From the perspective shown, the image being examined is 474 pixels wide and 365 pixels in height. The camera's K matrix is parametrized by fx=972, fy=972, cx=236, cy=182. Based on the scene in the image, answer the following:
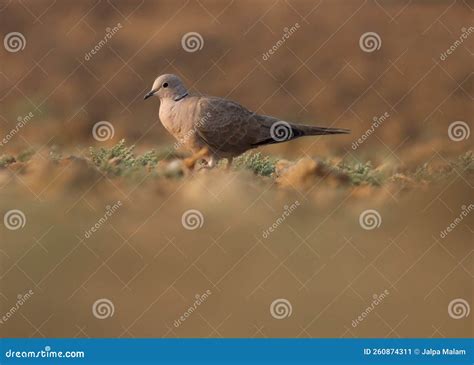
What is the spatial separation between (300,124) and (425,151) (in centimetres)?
180

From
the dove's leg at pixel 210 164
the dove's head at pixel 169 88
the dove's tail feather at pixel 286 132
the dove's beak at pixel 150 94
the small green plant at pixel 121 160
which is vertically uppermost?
the dove's tail feather at pixel 286 132

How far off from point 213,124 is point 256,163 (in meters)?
0.78

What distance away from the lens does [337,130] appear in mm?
11320

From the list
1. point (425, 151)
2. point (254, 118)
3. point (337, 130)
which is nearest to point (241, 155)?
point (254, 118)

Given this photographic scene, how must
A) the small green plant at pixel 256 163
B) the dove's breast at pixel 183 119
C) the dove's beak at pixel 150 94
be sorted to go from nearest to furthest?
1. the dove's breast at pixel 183 119
2. the dove's beak at pixel 150 94
3. the small green plant at pixel 256 163

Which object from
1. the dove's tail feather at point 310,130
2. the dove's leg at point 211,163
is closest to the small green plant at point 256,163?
the dove's leg at point 211,163

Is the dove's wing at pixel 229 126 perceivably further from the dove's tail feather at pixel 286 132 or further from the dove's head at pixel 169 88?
the dove's head at pixel 169 88

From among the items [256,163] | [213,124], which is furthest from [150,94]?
[256,163]

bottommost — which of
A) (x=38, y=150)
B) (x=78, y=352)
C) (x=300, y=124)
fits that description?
(x=78, y=352)

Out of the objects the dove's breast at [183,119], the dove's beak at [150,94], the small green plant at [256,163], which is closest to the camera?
the dove's breast at [183,119]

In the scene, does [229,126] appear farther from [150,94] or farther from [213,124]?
[150,94]

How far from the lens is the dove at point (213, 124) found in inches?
428

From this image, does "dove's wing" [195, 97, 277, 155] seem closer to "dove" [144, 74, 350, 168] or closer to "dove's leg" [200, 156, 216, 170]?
"dove" [144, 74, 350, 168]

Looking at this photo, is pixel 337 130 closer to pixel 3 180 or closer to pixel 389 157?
pixel 389 157
